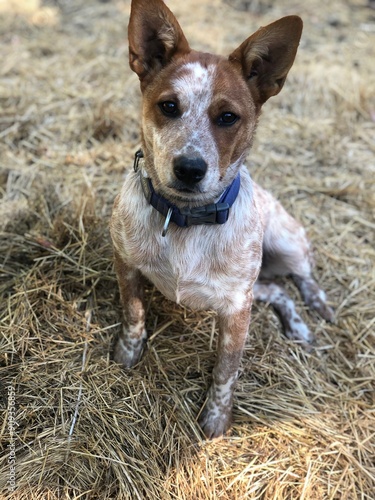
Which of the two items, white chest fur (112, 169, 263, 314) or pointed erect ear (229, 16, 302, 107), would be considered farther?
white chest fur (112, 169, 263, 314)

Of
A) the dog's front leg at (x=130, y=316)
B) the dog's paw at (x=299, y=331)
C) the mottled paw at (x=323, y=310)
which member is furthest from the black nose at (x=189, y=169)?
the mottled paw at (x=323, y=310)

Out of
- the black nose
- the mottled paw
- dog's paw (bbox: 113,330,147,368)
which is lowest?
the mottled paw

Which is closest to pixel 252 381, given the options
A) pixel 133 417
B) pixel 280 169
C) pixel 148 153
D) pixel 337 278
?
pixel 133 417

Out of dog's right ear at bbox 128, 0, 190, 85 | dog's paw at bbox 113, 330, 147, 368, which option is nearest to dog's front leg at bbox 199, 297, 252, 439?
dog's paw at bbox 113, 330, 147, 368

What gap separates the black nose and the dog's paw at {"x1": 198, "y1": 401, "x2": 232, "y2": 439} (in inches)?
51.1

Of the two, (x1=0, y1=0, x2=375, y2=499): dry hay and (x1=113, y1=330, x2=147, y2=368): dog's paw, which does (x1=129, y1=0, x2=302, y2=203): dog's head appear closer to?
(x1=113, y1=330, x2=147, y2=368): dog's paw

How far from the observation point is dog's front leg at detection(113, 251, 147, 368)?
8.22 feet

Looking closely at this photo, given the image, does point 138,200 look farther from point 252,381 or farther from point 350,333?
point 350,333

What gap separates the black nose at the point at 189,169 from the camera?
1.89 m

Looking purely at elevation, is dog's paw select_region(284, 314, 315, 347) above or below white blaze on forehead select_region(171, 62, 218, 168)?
below

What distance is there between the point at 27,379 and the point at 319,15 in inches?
281

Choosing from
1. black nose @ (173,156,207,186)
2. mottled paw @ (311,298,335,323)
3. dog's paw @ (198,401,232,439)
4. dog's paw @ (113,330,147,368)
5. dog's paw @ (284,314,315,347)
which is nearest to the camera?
black nose @ (173,156,207,186)

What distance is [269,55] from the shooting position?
2.15 m

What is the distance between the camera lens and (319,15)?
283 inches
